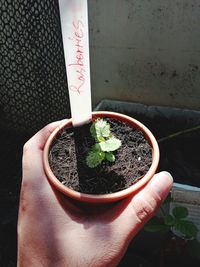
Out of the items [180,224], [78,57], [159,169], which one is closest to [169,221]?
[180,224]

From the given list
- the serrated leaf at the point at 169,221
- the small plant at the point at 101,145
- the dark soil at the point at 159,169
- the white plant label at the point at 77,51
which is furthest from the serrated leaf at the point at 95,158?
the dark soil at the point at 159,169

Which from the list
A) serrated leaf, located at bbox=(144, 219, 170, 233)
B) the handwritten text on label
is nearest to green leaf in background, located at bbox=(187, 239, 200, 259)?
serrated leaf, located at bbox=(144, 219, 170, 233)

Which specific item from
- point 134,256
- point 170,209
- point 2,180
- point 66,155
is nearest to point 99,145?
point 66,155

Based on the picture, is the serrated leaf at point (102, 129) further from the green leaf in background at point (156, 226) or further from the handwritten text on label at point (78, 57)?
the green leaf in background at point (156, 226)

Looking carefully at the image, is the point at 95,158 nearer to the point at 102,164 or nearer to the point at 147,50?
the point at 102,164

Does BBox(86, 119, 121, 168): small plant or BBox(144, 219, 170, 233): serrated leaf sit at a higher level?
BBox(86, 119, 121, 168): small plant

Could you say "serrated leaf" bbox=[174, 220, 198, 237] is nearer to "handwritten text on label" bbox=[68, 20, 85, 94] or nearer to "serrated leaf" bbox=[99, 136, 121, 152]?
"serrated leaf" bbox=[99, 136, 121, 152]
